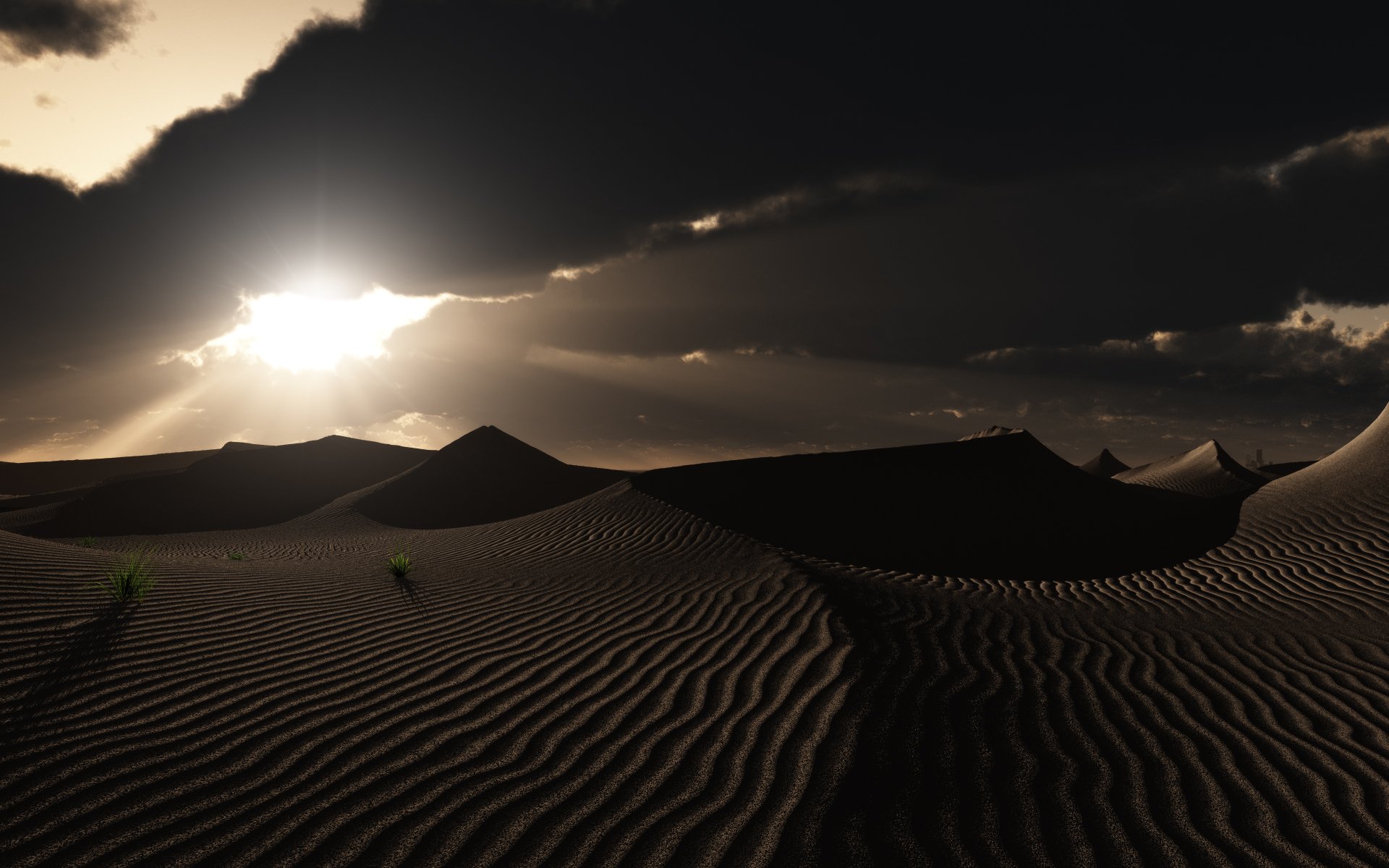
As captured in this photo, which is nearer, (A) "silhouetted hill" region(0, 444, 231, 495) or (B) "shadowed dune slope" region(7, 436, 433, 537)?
(B) "shadowed dune slope" region(7, 436, 433, 537)

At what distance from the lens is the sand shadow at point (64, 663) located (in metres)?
4.68

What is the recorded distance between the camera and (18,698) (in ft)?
16.1

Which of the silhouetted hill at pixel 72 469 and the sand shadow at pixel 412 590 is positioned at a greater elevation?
the silhouetted hill at pixel 72 469

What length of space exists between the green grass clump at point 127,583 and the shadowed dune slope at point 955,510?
12067 millimetres

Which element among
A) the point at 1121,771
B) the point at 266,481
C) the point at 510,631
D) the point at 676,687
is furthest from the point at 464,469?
the point at 1121,771

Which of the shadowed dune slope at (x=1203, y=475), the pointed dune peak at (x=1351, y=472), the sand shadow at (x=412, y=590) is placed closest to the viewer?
the sand shadow at (x=412, y=590)

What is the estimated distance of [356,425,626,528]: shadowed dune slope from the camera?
93.2 ft

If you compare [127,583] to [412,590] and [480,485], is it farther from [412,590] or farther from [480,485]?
[480,485]

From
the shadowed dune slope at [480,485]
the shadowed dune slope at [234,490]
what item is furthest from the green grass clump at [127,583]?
the shadowed dune slope at [234,490]

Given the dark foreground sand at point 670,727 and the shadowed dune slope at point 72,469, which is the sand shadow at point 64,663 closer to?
the dark foreground sand at point 670,727

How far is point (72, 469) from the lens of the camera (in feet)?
216

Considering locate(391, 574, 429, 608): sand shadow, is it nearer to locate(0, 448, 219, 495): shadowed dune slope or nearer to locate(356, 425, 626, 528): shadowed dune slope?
locate(356, 425, 626, 528): shadowed dune slope

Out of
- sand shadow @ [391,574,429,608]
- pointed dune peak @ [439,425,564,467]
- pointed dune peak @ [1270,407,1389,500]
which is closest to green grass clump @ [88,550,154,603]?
Result: sand shadow @ [391,574,429,608]

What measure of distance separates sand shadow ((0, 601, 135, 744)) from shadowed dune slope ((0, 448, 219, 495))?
64261mm
